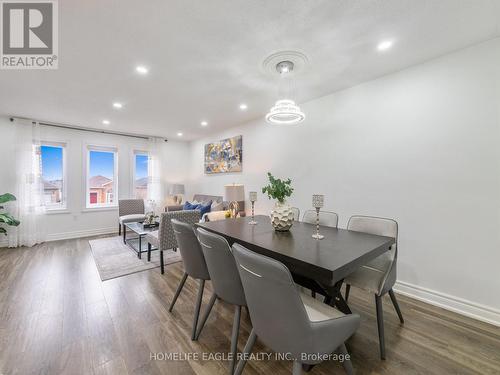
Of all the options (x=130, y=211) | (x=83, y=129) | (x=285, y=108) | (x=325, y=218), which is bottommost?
(x=130, y=211)

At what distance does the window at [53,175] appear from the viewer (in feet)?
15.2

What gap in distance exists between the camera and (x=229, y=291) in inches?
56.7

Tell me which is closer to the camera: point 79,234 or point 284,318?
point 284,318

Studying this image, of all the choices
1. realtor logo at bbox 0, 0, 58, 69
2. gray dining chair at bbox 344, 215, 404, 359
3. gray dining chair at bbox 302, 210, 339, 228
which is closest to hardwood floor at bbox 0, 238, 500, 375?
gray dining chair at bbox 344, 215, 404, 359

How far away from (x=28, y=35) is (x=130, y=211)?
3.82m

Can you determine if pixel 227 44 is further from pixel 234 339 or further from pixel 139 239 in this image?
Result: pixel 139 239

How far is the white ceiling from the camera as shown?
1.59m

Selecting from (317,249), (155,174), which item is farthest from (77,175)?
(317,249)

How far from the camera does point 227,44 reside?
1.98m

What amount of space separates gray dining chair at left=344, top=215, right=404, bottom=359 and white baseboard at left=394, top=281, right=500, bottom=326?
2.14ft

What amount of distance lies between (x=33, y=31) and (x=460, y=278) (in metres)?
4.62

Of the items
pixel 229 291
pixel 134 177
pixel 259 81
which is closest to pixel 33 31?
pixel 259 81

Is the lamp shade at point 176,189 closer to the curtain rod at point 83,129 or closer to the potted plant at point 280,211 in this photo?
the curtain rod at point 83,129

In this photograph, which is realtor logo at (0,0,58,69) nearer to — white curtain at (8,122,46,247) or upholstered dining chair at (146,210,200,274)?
upholstered dining chair at (146,210,200,274)
